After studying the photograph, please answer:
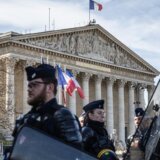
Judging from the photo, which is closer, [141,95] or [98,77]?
[98,77]

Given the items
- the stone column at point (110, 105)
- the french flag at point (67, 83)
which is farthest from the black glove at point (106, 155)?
the stone column at point (110, 105)

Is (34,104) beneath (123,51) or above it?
beneath

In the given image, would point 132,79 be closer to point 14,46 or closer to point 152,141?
point 14,46

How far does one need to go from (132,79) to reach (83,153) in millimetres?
53134

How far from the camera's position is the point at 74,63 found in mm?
47688

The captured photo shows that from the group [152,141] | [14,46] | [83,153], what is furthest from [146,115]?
[14,46]

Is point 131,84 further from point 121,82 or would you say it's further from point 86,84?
point 86,84

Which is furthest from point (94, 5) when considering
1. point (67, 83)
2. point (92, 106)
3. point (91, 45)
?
point (92, 106)

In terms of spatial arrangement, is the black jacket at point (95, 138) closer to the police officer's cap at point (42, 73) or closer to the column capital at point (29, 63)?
the police officer's cap at point (42, 73)

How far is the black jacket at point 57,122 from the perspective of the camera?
2.83 metres

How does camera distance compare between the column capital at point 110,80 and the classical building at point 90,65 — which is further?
the column capital at point 110,80

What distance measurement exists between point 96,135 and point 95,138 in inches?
1.7

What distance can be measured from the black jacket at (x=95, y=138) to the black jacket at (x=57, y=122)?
5.25 feet

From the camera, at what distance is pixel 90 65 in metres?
50.0
